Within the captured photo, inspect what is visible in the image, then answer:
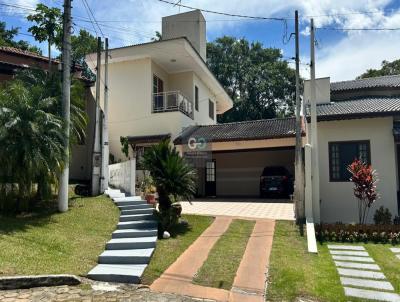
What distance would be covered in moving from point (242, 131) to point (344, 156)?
6.13 m

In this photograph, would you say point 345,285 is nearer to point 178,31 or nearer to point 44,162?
point 44,162

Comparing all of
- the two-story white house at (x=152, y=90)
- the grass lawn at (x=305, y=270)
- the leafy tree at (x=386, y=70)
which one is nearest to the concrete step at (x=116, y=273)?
the grass lawn at (x=305, y=270)

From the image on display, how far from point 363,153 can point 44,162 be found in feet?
36.2

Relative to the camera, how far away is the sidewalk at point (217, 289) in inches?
242

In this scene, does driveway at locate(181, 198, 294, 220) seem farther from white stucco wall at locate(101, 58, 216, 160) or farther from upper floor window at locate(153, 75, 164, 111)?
upper floor window at locate(153, 75, 164, 111)

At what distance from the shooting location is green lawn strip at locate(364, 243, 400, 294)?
278 inches

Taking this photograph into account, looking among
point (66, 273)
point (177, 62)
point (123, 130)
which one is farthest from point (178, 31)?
point (66, 273)

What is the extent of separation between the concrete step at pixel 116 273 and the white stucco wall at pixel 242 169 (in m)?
15.7

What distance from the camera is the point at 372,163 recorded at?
13727 millimetres

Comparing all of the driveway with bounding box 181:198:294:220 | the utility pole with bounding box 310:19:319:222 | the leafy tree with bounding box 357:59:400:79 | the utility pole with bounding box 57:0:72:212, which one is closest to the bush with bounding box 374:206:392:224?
the utility pole with bounding box 310:19:319:222

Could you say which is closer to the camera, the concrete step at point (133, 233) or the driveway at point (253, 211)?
the concrete step at point (133, 233)

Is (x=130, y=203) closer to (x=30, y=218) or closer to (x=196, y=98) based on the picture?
(x=30, y=218)

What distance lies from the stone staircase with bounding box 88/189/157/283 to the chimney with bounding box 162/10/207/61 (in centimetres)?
1487

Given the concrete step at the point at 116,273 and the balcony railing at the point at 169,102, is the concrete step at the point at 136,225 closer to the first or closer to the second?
the concrete step at the point at 116,273
